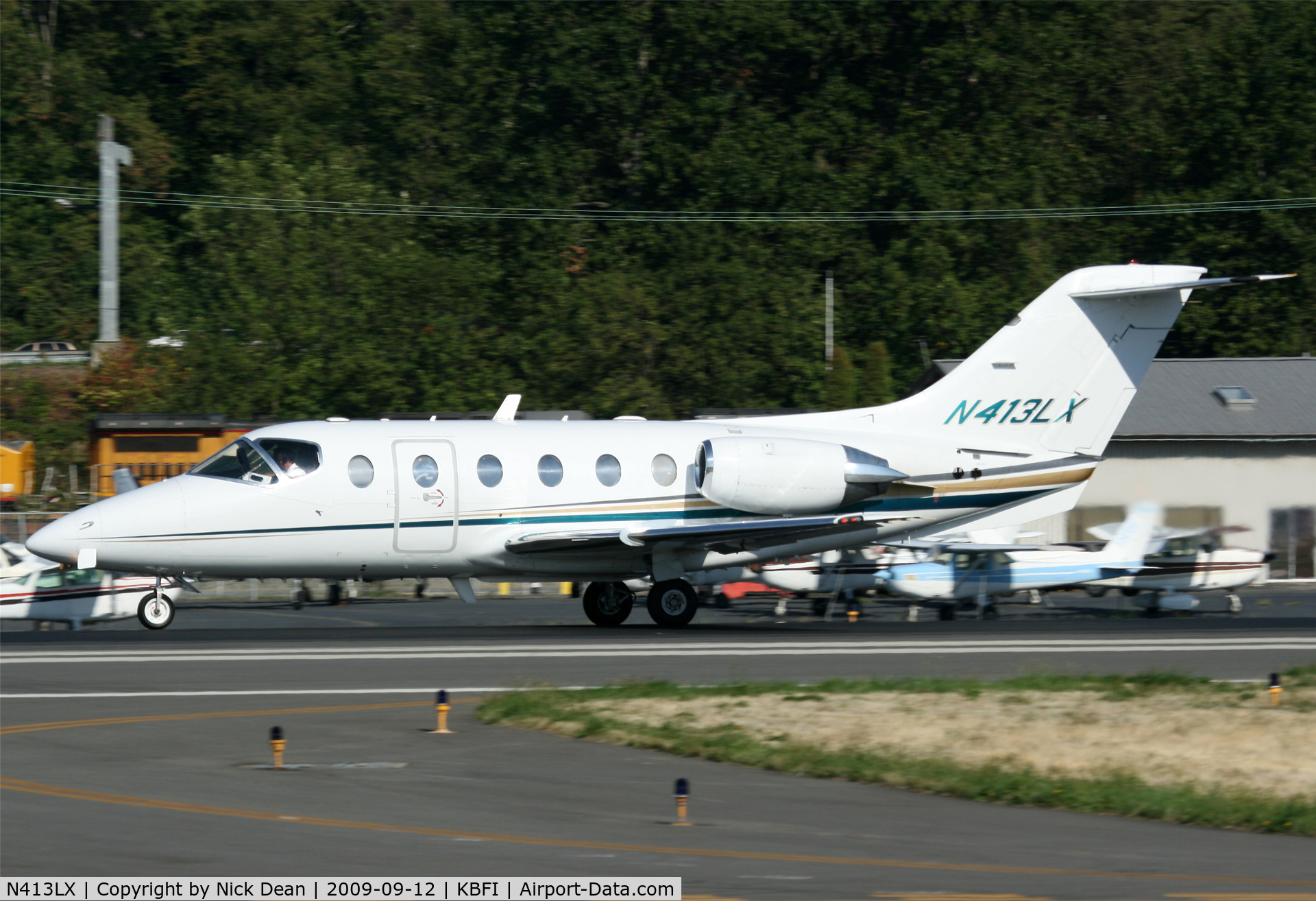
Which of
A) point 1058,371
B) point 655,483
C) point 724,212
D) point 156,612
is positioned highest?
point 724,212

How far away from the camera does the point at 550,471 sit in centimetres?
2145

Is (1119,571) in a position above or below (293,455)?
below

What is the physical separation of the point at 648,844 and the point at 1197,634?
562 inches

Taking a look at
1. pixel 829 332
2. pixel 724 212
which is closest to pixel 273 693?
pixel 829 332

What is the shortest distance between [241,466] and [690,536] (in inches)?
244

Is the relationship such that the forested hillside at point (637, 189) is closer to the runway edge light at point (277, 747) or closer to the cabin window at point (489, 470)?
the cabin window at point (489, 470)

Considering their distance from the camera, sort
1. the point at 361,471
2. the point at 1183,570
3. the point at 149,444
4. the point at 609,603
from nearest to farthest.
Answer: the point at 361,471
the point at 609,603
the point at 1183,570
the point at 149,444

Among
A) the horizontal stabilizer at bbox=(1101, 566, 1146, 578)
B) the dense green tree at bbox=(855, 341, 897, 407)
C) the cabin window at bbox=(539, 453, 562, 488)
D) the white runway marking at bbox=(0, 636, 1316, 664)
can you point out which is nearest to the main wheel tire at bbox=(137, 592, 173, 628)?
the white runway marking at bbox=(0, 636, 1316, 664)

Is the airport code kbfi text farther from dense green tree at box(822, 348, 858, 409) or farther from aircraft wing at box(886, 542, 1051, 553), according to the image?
dense green tree at box(822, 348, 858, 409)

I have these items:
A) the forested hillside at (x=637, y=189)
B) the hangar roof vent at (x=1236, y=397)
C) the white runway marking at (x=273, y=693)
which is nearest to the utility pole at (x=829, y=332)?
the forested hillside at (x=637, y=189)

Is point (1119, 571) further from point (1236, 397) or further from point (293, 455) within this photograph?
point (293, 455)

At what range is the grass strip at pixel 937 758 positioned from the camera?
33.2 ft

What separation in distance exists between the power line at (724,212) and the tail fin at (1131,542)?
32.7 m

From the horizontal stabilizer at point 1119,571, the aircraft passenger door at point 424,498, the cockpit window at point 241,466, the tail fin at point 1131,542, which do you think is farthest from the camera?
the tail fin at point 1131,542
